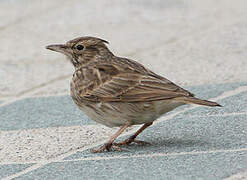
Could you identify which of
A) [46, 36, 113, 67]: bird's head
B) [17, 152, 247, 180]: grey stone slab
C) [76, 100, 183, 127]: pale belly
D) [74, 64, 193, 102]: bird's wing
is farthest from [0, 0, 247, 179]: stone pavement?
[46, 36, 113, 67]: bird's head

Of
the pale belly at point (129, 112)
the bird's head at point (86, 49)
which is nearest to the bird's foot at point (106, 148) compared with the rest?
the pale belly at point (129, 112)

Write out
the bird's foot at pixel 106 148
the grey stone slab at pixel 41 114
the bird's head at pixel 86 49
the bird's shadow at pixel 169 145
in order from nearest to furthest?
the bird's shadow at pixel 169 145 → the bird's foot at pixel 106 148 → the bird's head at pixel 86 49 → the grey stone slab at pixel 41 114

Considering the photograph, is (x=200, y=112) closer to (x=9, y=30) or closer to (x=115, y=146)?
(x=115, y=146)

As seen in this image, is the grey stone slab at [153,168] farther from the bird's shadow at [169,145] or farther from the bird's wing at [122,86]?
the bird's wing at [122,86]

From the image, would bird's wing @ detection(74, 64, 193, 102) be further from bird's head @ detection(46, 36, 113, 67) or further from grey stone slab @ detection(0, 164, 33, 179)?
grey stone slab @ detection(0, 164, 33, 179)

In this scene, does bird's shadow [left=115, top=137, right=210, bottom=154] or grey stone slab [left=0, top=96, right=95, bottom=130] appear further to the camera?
grey stone slab [left=0, top=96, right=95, bottom=130]

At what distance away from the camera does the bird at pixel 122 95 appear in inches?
209

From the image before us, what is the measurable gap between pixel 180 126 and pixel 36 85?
7.00 ft

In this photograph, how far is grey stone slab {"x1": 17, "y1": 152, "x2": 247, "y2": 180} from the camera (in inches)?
180

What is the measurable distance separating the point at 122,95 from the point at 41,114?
4.48 ft

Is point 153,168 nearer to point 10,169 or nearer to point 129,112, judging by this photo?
point 129,112

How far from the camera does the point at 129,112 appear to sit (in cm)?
539

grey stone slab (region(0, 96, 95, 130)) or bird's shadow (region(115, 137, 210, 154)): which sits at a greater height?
grey stone slab (region(0, 96, 95, 130))

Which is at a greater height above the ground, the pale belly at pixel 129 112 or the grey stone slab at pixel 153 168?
the pale belly at pixel 129 112
